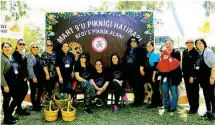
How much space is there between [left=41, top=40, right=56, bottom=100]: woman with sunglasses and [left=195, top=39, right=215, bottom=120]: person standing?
2.70m

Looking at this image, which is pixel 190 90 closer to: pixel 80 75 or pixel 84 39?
pixel 80 75

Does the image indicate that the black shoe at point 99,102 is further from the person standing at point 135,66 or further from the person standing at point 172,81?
the person standing at point 172,81

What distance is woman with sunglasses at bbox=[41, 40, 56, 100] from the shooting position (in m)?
5.76

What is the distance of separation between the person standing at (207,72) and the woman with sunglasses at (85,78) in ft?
6.57

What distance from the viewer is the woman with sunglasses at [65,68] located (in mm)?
5762

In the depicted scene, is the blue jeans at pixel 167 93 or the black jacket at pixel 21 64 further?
the blue jeans at pixel 167 93

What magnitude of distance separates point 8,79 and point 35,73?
0.90m

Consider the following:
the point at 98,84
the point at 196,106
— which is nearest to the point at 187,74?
the point at 196,106

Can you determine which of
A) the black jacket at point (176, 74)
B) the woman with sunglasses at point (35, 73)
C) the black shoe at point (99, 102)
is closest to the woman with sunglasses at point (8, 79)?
the woman with sunglasses at point (35, 73)

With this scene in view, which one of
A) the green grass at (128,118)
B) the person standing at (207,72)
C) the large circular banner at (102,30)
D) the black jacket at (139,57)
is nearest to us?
the person standing at (207,72)

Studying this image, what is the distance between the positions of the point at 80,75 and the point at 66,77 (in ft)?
0.99

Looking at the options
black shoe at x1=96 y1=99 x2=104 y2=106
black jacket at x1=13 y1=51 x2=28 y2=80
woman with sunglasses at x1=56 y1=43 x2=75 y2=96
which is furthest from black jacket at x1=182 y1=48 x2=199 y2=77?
black jacket at x1=13 y1=51 x2=28 y2=80

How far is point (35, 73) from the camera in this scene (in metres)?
5.71

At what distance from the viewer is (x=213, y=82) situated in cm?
494
